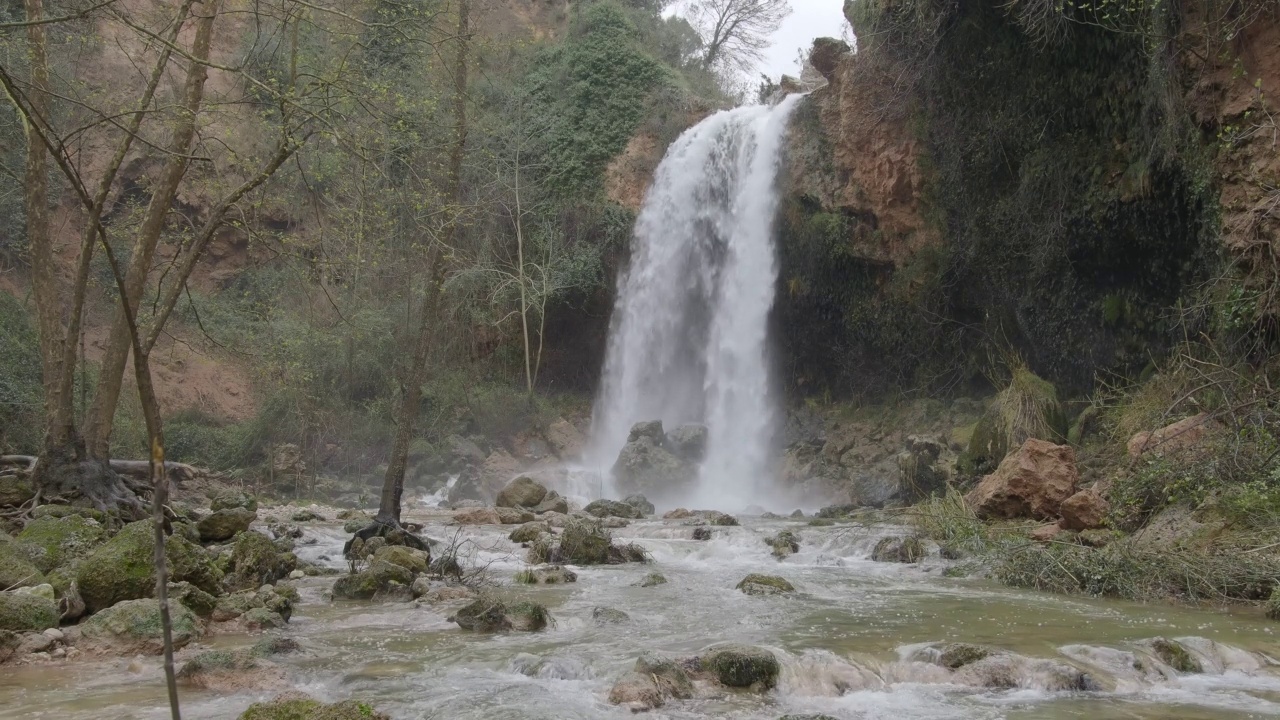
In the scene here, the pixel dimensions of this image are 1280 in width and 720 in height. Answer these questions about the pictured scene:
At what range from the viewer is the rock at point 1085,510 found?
28.4ft

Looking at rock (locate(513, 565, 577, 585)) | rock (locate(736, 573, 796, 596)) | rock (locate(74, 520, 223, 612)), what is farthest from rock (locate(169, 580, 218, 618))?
rock (locate(736, 573, 796, 596))

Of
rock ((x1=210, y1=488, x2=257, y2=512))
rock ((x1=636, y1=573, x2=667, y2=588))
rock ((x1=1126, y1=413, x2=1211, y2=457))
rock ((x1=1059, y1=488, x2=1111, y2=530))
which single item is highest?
rock ((x1=1126, y1=413, x2=1211, y2=457))

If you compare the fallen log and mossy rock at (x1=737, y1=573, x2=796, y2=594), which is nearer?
mossy rock at (x1=737, y1=573, x2=796, y2=594)

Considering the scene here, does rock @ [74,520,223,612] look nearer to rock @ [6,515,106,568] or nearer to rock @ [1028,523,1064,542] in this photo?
rock @ [6,515,106,568]

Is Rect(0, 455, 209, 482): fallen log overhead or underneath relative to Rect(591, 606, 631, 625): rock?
overhead

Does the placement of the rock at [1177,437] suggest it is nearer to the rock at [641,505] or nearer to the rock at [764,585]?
the rock at [764,585]

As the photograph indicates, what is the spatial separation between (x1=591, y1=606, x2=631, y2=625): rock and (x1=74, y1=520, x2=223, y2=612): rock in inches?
112

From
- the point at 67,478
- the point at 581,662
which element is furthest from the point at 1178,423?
the point at 67,478

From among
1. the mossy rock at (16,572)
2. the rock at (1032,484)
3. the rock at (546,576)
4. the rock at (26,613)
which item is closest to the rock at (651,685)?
the rock at (26,613)

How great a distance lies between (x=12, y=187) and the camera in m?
20.0

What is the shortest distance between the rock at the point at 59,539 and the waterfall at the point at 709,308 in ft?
41.6

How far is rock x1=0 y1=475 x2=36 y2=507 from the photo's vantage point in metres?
8.73

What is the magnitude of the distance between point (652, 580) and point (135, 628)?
4342mm

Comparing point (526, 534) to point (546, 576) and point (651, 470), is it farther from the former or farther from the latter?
point (651, 470)
